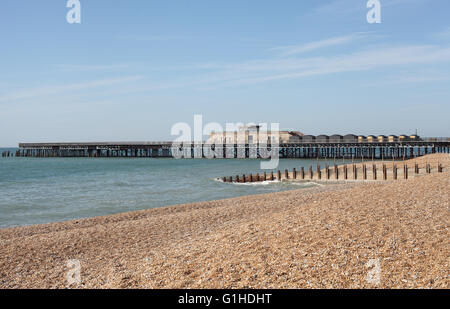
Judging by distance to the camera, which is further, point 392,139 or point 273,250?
point 392,139

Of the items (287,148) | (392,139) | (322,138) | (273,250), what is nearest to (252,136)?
(287,148)

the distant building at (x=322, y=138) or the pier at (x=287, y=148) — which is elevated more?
the distant building at (x=322, y=138)

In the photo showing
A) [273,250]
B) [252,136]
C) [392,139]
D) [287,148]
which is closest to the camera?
[273,250]

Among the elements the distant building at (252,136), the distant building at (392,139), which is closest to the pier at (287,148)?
A: the distant building at (392,139)

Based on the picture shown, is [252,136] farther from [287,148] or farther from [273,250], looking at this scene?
[273,250]

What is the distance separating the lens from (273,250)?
7562 mm

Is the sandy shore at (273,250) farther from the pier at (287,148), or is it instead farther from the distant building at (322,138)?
the distant building at (322,138)

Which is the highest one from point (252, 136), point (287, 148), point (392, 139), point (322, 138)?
point (252, 136)

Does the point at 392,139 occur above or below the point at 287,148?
above

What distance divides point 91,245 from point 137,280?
3947mm

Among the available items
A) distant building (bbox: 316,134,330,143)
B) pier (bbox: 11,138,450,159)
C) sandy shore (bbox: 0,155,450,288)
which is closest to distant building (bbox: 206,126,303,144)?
pier (bbox: 11,138,450,159)

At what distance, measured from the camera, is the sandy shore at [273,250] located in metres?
6.35

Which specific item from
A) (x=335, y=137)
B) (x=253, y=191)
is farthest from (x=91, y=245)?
(x=335, y=137)

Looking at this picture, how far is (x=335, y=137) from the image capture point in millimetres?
72688
